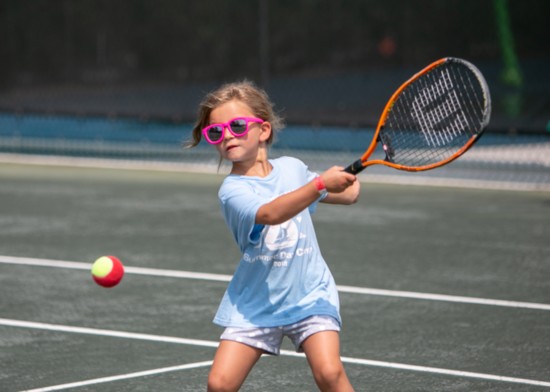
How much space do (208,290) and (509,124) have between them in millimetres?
12671

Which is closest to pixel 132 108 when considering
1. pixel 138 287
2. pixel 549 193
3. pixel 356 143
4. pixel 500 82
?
pixel 356 143

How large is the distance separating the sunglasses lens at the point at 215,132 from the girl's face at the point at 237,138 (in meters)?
0.02

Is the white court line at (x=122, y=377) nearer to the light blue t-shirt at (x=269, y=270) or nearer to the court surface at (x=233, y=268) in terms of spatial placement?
the court surface at (x=233, y=268)

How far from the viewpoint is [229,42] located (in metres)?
21.4

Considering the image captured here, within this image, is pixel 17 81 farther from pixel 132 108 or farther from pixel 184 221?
pixel 184 221

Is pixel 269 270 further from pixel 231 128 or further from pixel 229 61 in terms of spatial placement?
pixel 229 61

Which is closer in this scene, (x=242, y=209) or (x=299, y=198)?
(x=299, y=198)

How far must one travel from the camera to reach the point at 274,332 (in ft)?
14.9

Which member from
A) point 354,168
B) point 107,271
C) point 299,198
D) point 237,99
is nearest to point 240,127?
point 237,99

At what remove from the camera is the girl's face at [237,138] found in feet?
14.8

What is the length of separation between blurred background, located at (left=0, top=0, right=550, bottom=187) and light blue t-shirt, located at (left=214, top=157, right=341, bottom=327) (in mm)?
14382

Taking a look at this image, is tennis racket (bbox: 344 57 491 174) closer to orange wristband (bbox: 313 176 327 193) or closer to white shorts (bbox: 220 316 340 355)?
orange wristband (bbox: 313 176 327 193)

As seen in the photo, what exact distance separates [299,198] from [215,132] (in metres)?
0.50

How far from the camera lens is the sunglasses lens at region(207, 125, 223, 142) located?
4.51m
